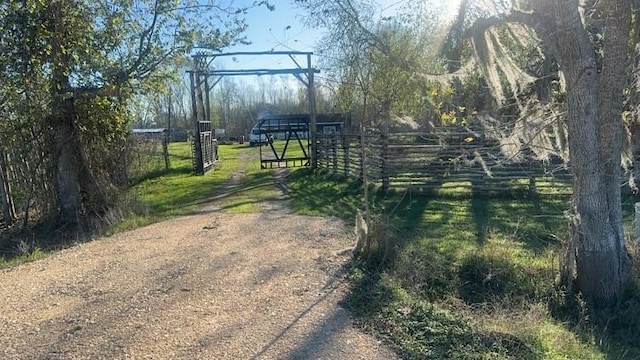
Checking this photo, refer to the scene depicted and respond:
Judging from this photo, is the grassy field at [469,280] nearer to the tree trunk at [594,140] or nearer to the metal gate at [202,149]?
the tree trunk at [594,140]

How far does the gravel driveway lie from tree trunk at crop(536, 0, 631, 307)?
2.97m

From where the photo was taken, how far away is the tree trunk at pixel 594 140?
475cm

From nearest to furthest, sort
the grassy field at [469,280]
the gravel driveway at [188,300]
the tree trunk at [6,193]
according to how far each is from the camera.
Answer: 1. the gravel driveway at [188,300]
2. the grassy field at [469,280]
3. the tree trunk at [6,193]

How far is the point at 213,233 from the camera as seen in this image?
759 cm

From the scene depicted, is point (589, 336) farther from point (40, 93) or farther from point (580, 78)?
point (40, 93)

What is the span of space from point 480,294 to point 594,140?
230 cm

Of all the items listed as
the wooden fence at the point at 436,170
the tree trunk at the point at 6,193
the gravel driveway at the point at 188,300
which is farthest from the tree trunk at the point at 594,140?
the tree trunk at the point at 6,193

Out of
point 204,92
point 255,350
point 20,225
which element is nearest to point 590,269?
point 255,350

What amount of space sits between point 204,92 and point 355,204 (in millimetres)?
11816

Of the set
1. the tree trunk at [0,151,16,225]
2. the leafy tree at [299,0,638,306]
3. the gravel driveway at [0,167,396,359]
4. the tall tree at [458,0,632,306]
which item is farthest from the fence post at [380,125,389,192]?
the tree trunk at [0,151,16,225]

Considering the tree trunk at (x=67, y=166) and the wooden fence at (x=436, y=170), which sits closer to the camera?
the tree trunk at (x=67, y=166)

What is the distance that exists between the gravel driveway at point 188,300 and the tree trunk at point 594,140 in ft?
9.76

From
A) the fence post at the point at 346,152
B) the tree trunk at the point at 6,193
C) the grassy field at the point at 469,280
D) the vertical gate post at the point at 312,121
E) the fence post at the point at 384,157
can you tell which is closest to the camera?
the grassy field at the point at 469,280

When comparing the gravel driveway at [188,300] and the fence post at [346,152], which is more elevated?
the fence post at [346,152]
